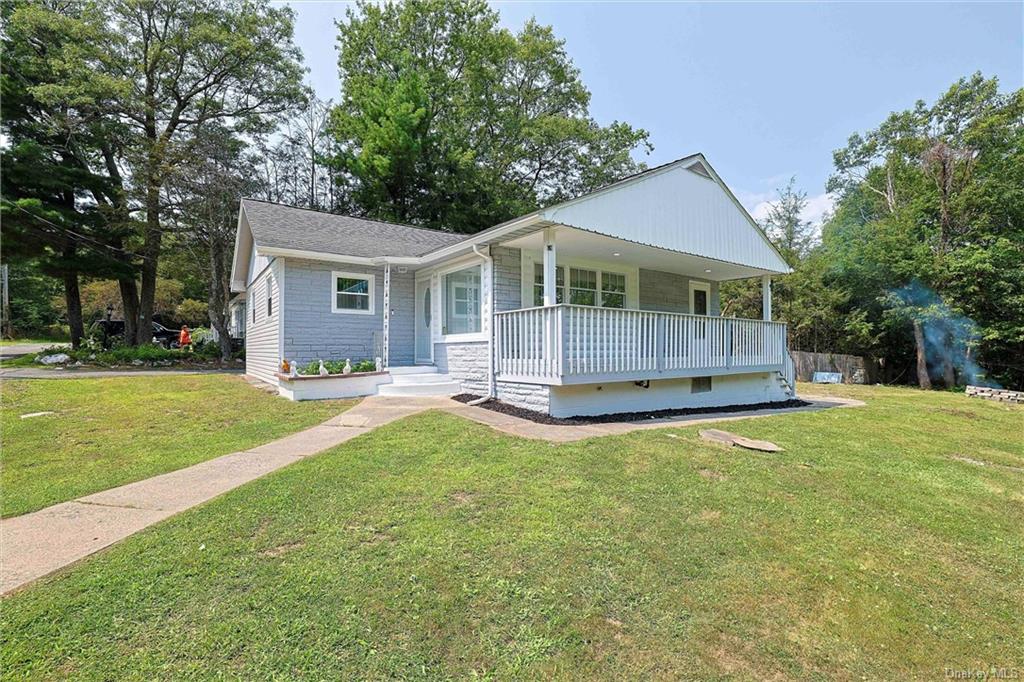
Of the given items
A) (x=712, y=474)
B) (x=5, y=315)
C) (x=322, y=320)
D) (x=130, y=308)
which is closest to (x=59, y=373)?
(x=130, y=308)

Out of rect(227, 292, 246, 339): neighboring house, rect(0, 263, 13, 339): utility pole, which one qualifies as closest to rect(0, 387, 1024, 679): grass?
rect(227, 292, 246, 339): neighboring house

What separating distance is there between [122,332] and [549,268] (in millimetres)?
27192

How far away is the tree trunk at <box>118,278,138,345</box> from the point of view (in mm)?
20109

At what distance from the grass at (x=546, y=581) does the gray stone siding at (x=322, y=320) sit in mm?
6364

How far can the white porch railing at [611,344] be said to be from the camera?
7324 mm

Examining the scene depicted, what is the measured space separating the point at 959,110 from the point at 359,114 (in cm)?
2951

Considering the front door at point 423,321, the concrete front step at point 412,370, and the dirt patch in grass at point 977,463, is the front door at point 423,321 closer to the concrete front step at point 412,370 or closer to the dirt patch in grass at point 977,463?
the concrete front step at point 412,370

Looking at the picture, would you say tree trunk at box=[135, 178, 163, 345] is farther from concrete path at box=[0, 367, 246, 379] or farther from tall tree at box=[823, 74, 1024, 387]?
tall tree at box=[823, 74, 1024, 387]

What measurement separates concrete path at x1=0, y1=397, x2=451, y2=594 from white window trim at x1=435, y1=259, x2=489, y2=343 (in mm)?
4064

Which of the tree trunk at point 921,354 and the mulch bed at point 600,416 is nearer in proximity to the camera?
the mulch bed at point 600,416

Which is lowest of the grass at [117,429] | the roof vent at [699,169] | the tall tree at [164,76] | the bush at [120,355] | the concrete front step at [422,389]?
the grass at [117,429]

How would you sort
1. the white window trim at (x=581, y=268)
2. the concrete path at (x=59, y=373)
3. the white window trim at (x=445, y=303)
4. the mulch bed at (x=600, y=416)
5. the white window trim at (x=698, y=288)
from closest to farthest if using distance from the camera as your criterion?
the mulch bed at (x=600, y=416) < the white window trim at (x=445, y=303) < the white window trim at (x=581, y=268) < the concrete path at (x=59, y=373) < the white window trim at (x=698, y=288)

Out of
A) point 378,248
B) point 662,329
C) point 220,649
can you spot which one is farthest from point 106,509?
point 378,248

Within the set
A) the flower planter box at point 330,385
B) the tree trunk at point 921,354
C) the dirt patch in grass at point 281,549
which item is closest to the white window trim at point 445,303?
the flower planter box at point 330,385
